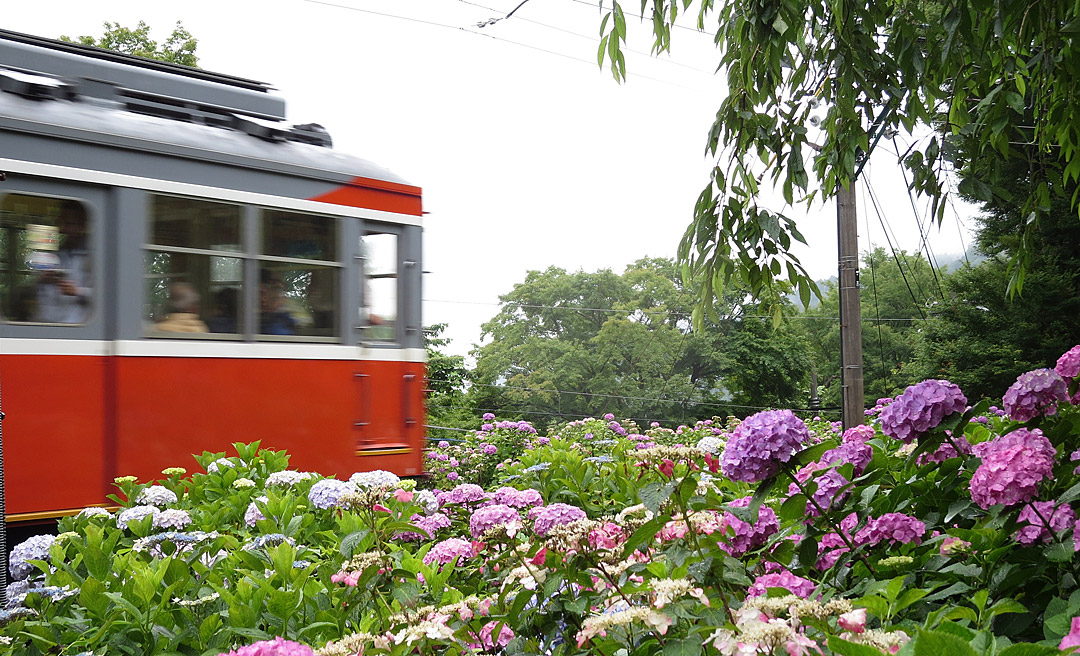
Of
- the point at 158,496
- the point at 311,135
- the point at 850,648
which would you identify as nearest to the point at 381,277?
the point at 311,135

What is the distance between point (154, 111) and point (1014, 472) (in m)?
6.33

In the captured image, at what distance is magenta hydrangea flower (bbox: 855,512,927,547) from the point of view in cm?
202

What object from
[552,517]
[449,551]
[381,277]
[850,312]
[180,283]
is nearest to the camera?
[552,517]

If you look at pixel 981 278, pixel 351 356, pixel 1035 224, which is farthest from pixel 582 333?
pixel 1035 224

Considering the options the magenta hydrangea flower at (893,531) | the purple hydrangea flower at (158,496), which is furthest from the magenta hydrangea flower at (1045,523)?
the purple hydrangea flower at (158,496)

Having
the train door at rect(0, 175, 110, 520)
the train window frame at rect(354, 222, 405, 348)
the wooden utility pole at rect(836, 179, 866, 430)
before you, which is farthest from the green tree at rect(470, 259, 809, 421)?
the train door at rect(0, 175, 110, 520)

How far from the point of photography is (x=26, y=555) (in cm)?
309

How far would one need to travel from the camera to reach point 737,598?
1848mm

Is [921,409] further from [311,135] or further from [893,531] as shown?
[311,135]

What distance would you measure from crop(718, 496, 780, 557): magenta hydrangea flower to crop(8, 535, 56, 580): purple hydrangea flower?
7.53ft

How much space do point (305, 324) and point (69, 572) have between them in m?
4.25

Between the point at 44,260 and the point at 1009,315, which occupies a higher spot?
the point at 44,260

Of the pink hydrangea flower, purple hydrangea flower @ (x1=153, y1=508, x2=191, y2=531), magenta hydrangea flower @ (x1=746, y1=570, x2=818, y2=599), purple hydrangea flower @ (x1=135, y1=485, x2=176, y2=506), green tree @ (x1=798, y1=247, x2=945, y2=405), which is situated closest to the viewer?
the pink hydrangea flower

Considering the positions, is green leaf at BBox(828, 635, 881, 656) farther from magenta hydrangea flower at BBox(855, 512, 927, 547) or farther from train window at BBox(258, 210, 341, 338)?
train window at BBox(258, 210, 341, 338)
